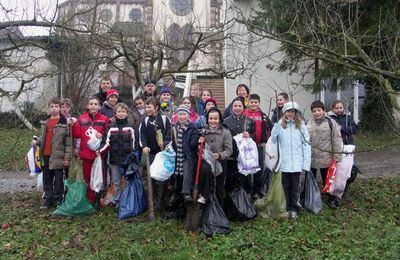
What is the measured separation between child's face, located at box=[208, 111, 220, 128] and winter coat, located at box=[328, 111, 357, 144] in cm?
208

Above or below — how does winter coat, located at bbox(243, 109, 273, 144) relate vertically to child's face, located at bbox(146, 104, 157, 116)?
below

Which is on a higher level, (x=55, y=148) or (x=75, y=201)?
(x=55, y=148)

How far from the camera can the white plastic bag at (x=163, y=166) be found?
18.4 ft

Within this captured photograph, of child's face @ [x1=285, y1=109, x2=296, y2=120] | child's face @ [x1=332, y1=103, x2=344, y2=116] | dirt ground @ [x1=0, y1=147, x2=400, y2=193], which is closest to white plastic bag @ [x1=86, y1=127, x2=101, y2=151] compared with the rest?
child's face @ [x1=285, y1=109, x2=296, y2=120]

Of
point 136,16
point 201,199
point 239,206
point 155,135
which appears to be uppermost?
point 136,16

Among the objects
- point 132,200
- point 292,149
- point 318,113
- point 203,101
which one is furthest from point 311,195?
point 132,200

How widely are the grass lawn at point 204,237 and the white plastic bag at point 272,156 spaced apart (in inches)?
29.4

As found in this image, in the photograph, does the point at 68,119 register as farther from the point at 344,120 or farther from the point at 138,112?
the point at 344,120

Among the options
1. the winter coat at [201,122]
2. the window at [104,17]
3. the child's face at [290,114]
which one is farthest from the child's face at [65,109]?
the window at [104,17]

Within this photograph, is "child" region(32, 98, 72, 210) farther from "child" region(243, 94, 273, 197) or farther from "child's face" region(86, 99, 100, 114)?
"child" region(243, 94, 273, 197)

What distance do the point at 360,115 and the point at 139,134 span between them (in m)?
11.3

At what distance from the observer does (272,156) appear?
5914 millimetres

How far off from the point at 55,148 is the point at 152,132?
1499 millimetres

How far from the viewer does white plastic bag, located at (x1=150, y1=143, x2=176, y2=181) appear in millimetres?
5621
